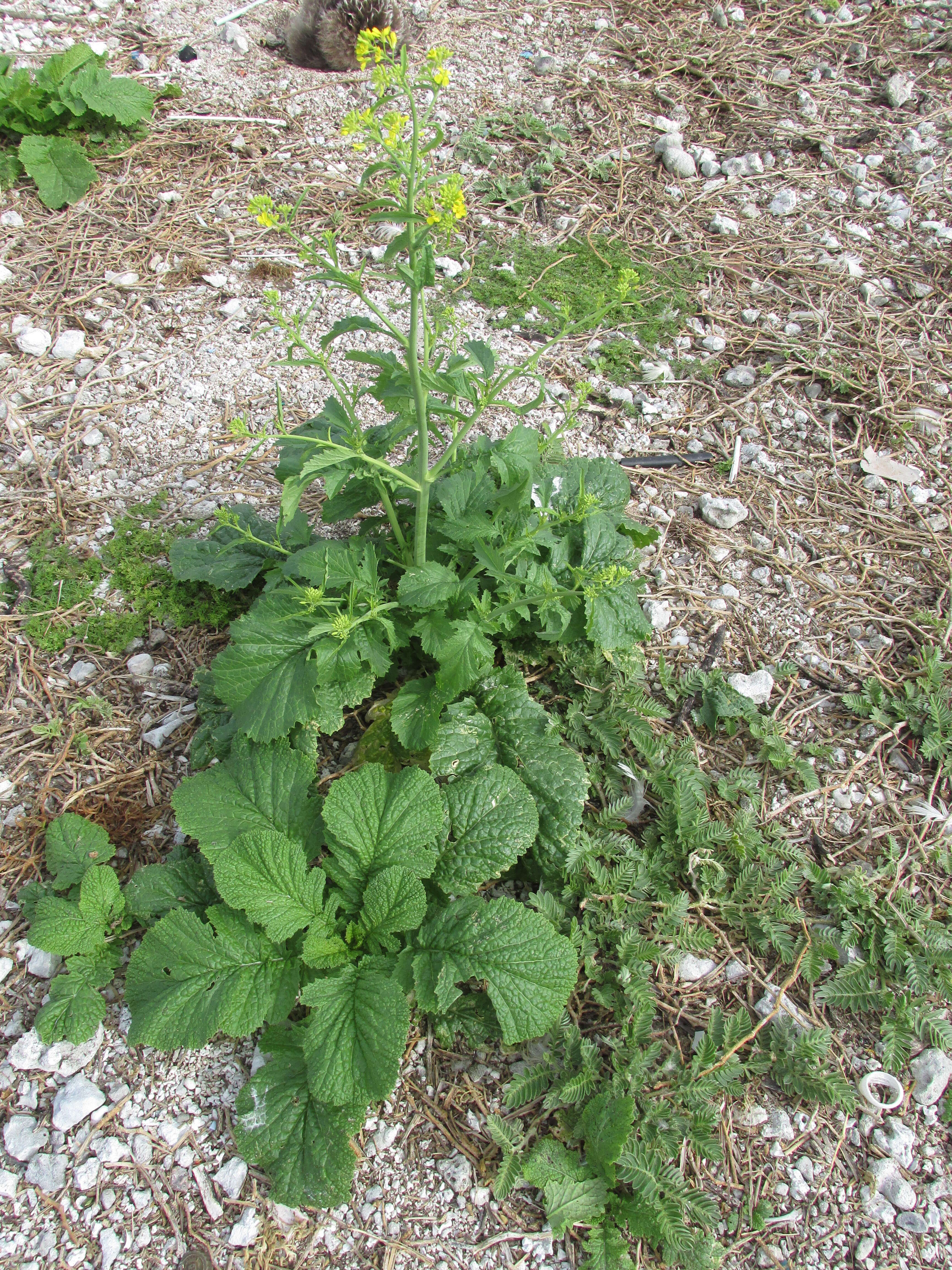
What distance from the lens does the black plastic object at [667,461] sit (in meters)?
3.13

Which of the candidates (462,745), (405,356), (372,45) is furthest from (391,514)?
(372,45)

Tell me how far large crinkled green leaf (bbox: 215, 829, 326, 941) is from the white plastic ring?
141 cm

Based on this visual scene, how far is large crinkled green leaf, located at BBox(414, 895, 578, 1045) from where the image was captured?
182 centimetres

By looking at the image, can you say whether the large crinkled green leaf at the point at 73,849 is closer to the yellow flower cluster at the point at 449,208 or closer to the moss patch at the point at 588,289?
the yellow flower cluster at the point at 449,208

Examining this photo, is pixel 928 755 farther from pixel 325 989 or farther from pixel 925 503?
pixel 325 989

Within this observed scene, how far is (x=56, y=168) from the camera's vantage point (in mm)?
3623

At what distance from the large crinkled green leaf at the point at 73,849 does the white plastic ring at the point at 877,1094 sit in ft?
6.67

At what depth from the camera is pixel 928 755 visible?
2.49m

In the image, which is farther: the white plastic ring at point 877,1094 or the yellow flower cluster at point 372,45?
the white plastic ring at point 877,1094

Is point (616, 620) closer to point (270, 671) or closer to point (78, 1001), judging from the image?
point (270, 671)

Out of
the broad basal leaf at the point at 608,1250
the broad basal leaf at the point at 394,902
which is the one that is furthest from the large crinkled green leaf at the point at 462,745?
the broad basal leaf at the point at 608,1250

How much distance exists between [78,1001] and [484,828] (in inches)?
42.1

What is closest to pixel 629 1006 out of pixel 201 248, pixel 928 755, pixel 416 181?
pixel 928 755

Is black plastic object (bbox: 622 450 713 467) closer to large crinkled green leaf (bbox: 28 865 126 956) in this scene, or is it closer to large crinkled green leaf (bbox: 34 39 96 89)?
large crinkled green leaf (bbox: 28 865 126 956)
